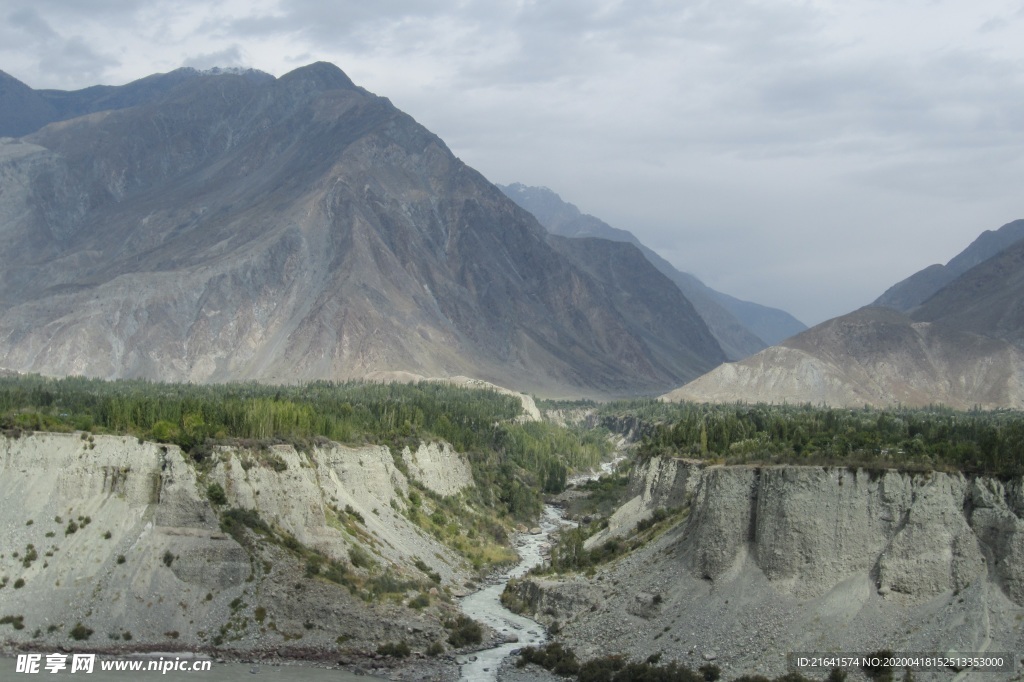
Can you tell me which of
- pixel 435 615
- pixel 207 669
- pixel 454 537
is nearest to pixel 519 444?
pixel 454 537

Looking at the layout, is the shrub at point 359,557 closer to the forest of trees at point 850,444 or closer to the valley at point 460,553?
the valley at point 460,553

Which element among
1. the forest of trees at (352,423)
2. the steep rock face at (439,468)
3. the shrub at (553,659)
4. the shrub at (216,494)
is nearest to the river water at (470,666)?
the shrub at (553,659)

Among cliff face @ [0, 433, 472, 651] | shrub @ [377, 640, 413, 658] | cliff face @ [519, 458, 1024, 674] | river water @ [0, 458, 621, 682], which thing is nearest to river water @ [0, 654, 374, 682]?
river water @ [0, 458, 621, 682]

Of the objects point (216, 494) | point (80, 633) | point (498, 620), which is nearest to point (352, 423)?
point (216, 494)

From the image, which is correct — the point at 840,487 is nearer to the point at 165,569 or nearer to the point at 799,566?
the point at 799,566

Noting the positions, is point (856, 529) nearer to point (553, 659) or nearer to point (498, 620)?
point (553, 659)

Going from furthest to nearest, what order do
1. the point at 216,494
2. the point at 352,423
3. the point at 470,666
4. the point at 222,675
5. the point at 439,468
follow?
the point at 439,468, the point at 352,423, the point at 216,494, the point at 470,666, the point at 222,675
